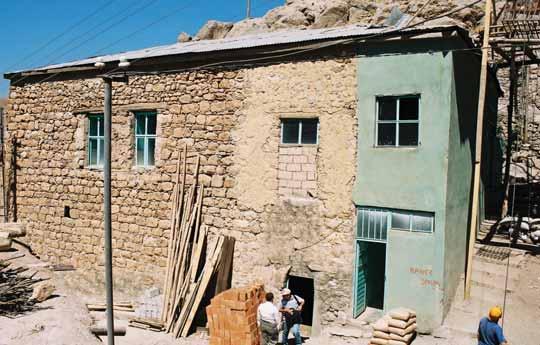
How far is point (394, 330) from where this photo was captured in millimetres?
9031

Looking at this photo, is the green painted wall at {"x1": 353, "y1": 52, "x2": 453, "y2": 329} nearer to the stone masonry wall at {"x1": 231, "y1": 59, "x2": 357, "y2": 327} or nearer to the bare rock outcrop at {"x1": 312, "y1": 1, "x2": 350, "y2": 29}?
the stone masonry wall at {"x1": 231, "y1": 59, "x2": 357, "y2": 327}

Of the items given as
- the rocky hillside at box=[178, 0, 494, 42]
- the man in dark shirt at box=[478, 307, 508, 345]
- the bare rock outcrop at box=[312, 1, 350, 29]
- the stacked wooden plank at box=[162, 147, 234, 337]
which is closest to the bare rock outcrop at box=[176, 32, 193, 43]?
the rocky hillside at box=[178, 0, 494, 42]

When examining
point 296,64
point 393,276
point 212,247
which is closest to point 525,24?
point 296,64

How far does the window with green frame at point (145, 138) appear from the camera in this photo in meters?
13.0

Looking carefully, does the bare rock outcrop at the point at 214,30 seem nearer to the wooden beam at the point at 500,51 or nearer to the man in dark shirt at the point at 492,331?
the wooden beam at the point at 500,51

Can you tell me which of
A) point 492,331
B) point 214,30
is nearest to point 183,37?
point 214,30

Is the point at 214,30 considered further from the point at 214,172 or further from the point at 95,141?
the point at 214,172

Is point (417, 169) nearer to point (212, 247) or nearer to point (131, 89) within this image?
point (212, 247)

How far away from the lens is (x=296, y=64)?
10.8m

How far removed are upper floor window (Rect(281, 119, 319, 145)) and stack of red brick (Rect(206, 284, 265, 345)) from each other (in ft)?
10.5

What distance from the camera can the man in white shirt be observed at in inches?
369

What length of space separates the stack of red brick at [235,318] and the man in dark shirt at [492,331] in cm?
427

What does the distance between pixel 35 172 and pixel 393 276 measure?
428 inches

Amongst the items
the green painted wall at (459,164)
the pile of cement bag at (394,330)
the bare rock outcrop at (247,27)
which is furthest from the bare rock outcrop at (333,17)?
the pile of cement bag at (394,330)
